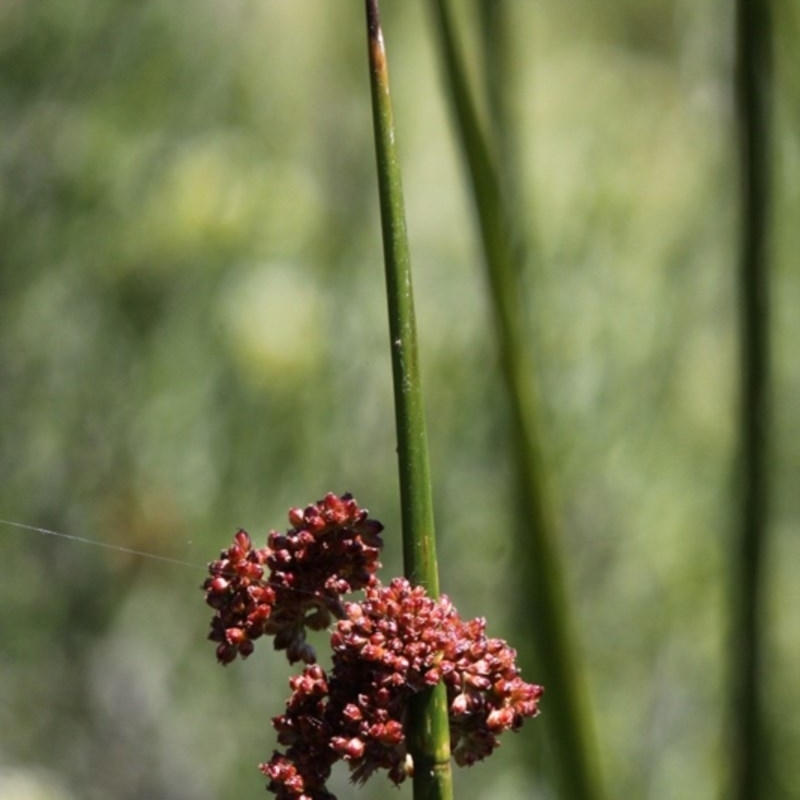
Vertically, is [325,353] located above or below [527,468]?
above

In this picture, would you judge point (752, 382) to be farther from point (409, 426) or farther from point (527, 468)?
Answer: point (409, 426)

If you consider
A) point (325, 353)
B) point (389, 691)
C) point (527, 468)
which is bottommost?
point (389, 691)

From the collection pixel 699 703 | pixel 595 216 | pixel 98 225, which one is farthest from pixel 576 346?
pixel 98 225

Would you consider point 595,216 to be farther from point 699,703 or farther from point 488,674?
point 488,674

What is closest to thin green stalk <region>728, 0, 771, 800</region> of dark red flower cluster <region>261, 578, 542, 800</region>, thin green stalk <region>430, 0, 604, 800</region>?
thin green stalk <region>430, 0, 604, 800</region>

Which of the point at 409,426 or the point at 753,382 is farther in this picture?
the point at 753,382

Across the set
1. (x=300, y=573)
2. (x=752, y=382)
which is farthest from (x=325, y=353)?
(x=300, y=573)
